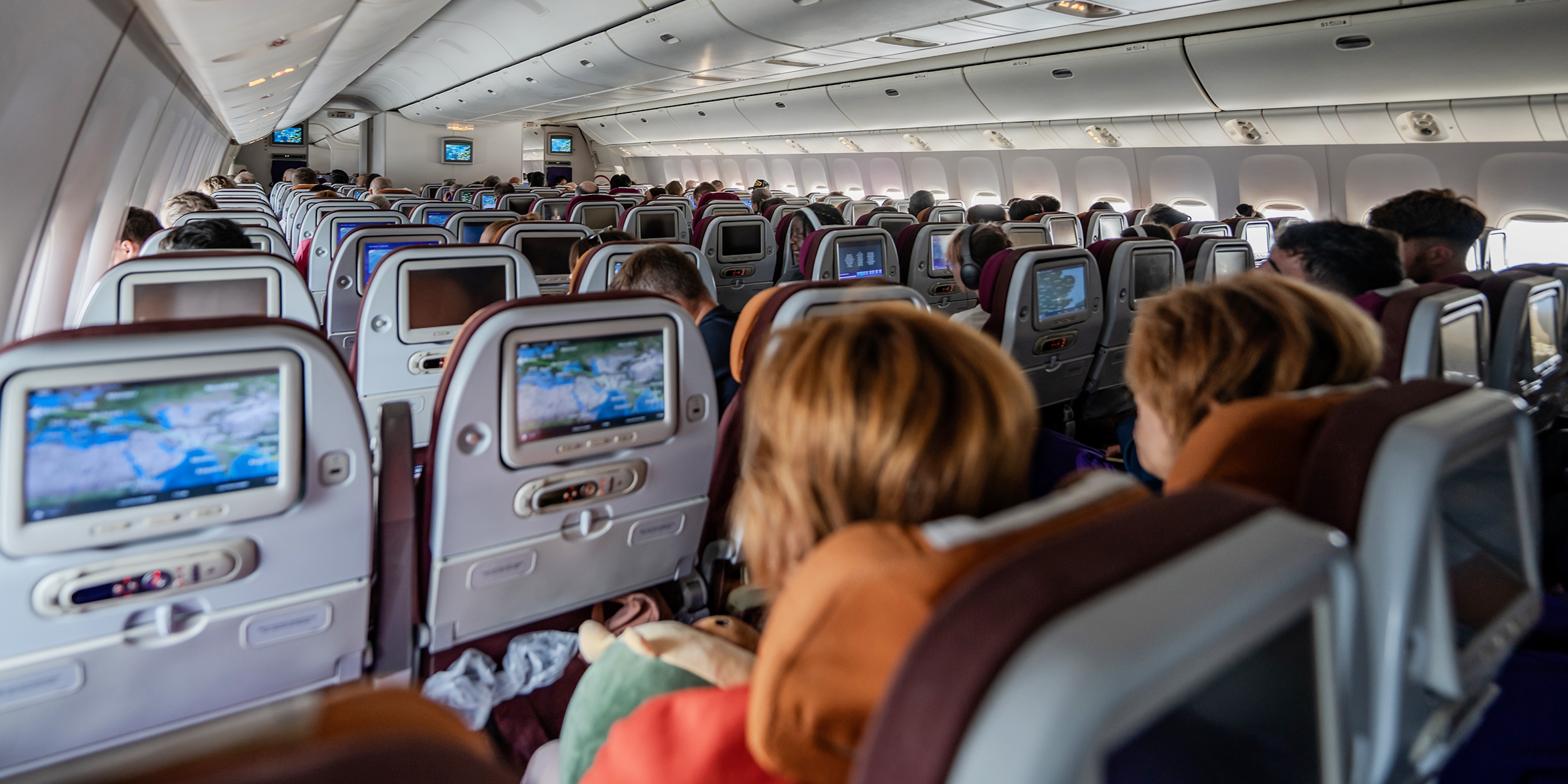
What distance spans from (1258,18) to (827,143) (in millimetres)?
11639

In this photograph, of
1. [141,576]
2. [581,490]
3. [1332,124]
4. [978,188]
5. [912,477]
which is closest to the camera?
[912,477]

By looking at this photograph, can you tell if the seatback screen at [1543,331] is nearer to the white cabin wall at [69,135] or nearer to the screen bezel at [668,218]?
the white cabin wall at [69,135]

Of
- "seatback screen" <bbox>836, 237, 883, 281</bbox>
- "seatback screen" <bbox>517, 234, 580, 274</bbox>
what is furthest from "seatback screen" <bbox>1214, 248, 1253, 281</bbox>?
"seatback screen" <bbox>517, 234, 580, 274</bbox>

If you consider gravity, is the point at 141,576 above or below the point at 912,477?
below

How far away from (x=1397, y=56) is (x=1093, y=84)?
10.7 ft

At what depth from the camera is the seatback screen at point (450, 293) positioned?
3551 millimetres

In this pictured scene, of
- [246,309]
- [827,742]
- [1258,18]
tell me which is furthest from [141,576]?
[1258,18]

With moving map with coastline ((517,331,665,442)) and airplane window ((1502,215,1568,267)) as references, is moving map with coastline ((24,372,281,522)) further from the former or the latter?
airplane window ((1502,215,1568,267))

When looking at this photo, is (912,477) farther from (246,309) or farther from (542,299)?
(246,309)

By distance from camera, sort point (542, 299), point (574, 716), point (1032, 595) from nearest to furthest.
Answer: point (1032, 595) < point (574, 716) < point (542, 299)

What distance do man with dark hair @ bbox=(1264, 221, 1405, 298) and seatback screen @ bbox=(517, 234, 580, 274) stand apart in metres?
4.44

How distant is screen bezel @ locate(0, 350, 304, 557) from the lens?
1.43 m

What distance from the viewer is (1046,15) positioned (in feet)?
22.5

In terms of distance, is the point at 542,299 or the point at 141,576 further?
the point at 542,299
